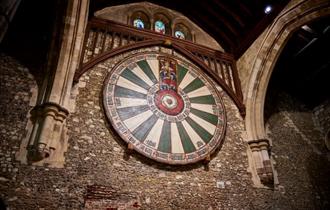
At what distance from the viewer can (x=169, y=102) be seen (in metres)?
4.98

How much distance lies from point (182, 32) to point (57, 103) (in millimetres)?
3678

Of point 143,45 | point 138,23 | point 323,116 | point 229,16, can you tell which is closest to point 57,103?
point 143,45

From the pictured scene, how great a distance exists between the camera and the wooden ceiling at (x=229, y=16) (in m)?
5.76

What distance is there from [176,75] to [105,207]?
9.23ft

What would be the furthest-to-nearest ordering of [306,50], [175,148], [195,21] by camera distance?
[195,21]
[306,50]
[175,148]

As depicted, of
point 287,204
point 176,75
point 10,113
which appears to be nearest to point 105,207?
point 10,113

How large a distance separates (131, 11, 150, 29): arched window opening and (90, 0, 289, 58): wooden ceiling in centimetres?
35

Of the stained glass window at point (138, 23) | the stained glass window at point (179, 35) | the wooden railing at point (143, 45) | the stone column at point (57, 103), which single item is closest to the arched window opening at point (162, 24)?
the stained glass window at point (179, 35)

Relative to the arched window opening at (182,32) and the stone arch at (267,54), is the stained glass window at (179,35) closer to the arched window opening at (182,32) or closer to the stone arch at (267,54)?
the arched window opening at (182,32)

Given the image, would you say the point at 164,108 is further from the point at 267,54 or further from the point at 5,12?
the point at 5,12

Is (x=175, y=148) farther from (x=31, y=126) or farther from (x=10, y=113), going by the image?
(x=10, y=113)

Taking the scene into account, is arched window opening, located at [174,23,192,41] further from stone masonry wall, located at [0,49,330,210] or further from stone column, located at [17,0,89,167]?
stone column, located at [17,0,89,167]

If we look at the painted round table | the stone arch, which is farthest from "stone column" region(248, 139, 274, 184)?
the painted round table

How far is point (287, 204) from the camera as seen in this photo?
16.0ft
